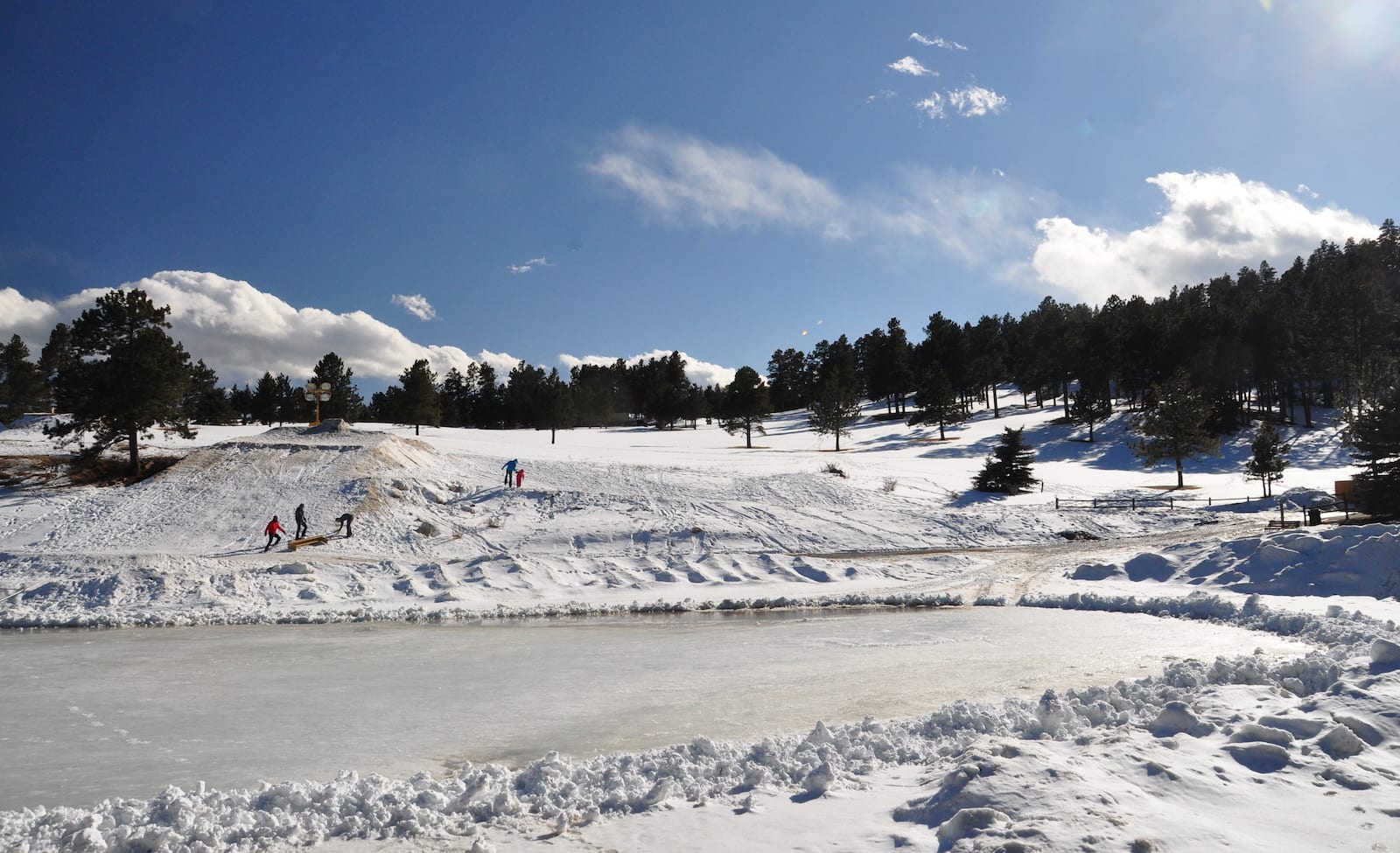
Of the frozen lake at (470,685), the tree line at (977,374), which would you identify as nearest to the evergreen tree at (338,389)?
the tree line at (977,374)

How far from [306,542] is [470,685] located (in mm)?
23523

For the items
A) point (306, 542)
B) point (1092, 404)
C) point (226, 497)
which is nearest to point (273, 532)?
point (306, 542)

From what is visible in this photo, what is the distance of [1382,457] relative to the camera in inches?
1375

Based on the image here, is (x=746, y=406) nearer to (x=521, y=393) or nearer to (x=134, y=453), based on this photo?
(x=521, y=393)

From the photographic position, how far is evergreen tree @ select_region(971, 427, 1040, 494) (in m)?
47.2

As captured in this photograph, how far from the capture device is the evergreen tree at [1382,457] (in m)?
32.2

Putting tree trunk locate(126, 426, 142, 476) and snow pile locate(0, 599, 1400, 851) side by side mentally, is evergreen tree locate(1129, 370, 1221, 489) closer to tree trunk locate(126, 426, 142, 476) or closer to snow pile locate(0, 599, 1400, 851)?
snow pile locate(0, 599, 1400, 851)

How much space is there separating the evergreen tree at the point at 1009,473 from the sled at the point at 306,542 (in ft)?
121

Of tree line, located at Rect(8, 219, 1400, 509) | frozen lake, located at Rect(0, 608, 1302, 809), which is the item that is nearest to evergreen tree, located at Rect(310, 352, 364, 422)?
tree line, located at Rect(8, 219, 1400, 509)

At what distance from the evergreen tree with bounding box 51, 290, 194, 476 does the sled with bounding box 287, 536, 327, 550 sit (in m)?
15.7

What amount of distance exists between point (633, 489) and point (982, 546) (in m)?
18.8

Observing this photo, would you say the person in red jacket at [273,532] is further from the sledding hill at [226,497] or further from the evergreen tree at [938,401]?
the evergreen tree at [938,401]

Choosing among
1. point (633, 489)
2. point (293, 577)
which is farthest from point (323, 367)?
point (293, 577)

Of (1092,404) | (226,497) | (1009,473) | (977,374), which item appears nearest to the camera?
(226,497)
